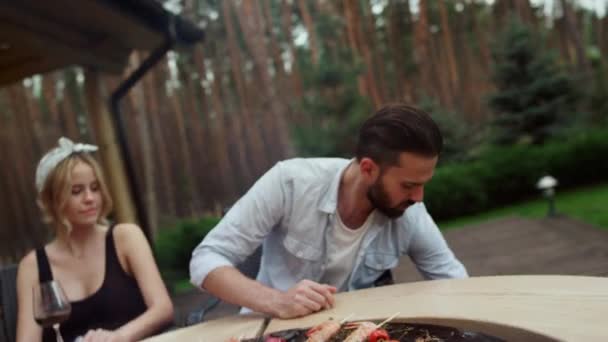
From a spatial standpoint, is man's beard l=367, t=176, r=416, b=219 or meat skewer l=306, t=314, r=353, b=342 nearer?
meat skewer l=306, t=314, r=353, b=342

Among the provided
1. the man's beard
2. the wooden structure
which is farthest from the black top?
the wooden structure

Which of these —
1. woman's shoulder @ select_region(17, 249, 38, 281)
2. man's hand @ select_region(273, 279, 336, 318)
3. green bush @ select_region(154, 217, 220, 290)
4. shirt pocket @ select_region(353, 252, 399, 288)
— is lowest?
green bush @ select_region(154, 217, 220, 290)

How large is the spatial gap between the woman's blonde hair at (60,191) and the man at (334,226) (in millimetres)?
569

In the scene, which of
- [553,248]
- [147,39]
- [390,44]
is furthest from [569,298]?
[390,44]

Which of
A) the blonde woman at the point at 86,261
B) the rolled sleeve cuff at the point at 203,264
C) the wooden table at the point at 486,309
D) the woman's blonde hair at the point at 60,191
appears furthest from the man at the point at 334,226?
the woman's blonde hair at the point at 60,191

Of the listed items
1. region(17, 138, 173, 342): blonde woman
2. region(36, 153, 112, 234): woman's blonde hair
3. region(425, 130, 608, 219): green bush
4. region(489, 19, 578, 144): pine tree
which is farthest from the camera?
region(489, 19, 578, 144): pine tree

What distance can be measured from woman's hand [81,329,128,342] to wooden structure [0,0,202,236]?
253 centimetres

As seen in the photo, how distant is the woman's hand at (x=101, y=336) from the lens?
1321mm

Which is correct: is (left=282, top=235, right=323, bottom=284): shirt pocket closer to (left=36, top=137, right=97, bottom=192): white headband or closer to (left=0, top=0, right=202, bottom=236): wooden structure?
(left=36, top=137, right=97, bottom=192): white headband

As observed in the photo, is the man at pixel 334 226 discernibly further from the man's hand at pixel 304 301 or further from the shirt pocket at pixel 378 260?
the man's hand at pixel 304 301

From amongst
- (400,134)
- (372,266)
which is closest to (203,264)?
(372,266)

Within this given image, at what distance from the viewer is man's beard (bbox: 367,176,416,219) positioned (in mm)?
1469

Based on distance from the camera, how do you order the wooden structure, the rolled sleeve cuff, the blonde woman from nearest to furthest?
1. the rolled sleeve cuff
2. the blonde woman
3. the wooden structure

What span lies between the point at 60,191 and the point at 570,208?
19.6 feet
